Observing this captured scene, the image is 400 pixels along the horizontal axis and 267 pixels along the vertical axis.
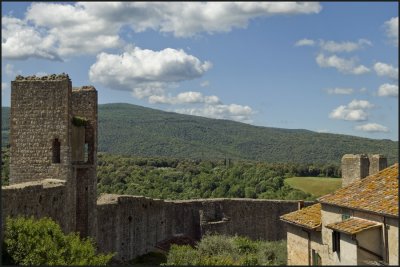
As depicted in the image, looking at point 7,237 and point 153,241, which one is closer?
point 7,237

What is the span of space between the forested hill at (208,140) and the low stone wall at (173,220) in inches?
1994

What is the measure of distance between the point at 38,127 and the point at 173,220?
13669mm

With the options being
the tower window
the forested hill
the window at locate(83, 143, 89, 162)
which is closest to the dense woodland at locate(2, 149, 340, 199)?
the window at locate(83, 143, 89, 162)

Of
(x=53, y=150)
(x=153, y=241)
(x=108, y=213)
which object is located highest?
(x=53, y=150)

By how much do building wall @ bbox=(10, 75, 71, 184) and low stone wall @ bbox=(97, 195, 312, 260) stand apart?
467cm

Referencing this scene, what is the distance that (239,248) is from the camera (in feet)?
72.1

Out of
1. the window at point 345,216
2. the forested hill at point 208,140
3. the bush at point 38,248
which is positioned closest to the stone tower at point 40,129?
the bush at point 38,248

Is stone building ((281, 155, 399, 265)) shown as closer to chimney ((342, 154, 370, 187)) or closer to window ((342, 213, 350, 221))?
window ((342, 213, 350, 221))

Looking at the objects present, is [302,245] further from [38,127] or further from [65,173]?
[38,127]

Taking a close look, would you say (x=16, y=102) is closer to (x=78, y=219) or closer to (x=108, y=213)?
(x=78, y=219)

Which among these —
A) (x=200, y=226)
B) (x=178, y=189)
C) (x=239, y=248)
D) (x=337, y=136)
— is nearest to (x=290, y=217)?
(x=239, y=248)

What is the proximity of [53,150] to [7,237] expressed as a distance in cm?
606

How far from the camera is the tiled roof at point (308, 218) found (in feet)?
55.0

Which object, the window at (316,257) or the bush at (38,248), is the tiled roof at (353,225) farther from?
the bush at (38,248)
